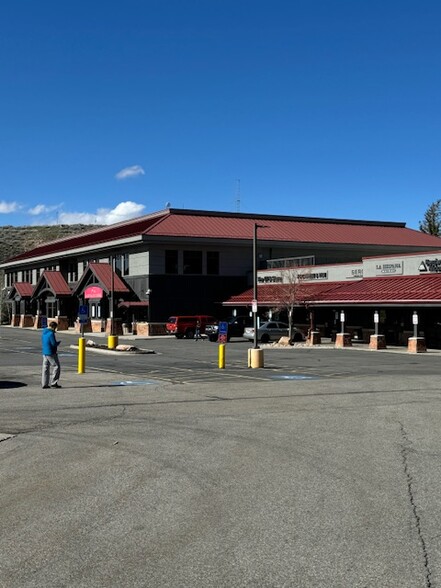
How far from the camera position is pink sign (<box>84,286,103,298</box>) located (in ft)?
216

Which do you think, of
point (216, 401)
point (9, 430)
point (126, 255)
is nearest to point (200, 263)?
point (126, 255)

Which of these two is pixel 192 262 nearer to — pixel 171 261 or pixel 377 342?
pixel 171 261

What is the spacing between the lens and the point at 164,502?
771 cm

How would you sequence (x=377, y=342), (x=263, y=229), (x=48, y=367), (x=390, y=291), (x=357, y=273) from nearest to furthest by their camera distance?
(x=48, y=367) < (x=377, y=342) < (x=390, y=291) < (x=357, y=273) < (x=263, y=229)

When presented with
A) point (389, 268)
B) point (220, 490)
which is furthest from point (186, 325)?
point (220, 490)

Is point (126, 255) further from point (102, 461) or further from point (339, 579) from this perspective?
point (339, 579)

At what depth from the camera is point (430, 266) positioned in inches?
1763

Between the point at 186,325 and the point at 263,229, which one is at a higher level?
the point at 263,229

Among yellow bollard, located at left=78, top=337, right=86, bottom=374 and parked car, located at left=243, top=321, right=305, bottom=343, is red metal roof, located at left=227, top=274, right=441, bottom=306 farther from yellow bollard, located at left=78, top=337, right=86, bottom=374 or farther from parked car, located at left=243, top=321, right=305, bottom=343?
yellow bollard, located at left=78, top=337, right=86, bottom=374

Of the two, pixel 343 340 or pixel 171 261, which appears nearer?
pixel 343 340

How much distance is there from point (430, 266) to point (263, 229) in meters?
26.8

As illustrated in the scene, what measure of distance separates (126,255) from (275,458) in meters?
58.0

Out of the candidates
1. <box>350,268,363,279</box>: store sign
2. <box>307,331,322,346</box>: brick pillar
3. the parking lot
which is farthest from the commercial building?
the parking lot

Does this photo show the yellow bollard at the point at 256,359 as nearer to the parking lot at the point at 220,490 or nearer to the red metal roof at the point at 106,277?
the parking lot at the point at 220,490
